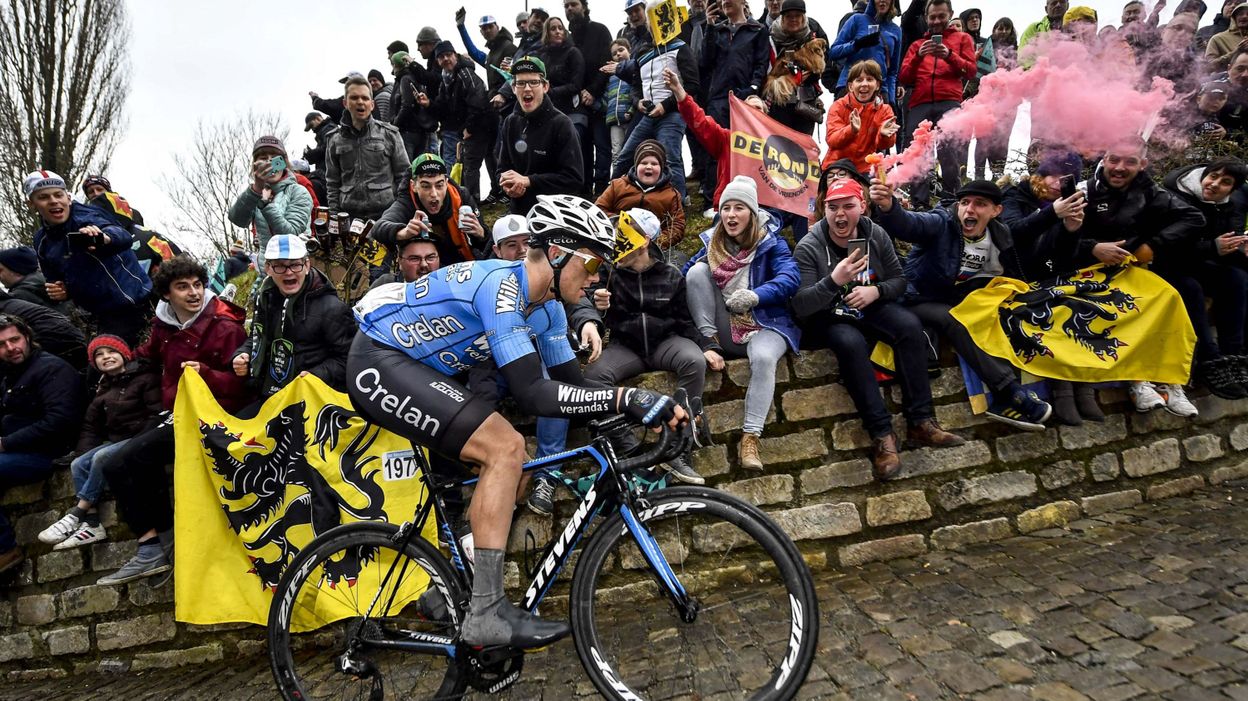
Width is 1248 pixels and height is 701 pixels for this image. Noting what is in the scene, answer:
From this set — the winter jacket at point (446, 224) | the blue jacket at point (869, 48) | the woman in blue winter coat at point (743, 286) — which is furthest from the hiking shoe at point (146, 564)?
the blue jacket at point (869, 48)

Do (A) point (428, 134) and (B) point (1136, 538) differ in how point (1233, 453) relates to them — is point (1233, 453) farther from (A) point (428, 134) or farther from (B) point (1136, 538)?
(A) point (428, 134)

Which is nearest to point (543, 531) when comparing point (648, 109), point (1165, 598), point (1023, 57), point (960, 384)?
point (960, 384)

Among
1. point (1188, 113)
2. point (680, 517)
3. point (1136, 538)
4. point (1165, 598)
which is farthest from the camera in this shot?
point (1188, 113)

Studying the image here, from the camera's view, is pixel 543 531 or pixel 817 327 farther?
pixel 817 327

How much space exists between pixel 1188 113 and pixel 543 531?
7719 mm

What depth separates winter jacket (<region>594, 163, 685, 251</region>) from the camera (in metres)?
6.73

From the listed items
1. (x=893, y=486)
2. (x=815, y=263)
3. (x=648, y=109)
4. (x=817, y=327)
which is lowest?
(x=893, y=486)

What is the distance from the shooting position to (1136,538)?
175 inches

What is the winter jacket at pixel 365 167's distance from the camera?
310 inches

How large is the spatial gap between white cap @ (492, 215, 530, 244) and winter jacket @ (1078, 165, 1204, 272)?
4.24 meters

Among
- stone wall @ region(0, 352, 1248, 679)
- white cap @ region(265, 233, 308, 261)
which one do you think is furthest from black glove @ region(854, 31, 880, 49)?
white cap @ region(265, 233, 308, 261)

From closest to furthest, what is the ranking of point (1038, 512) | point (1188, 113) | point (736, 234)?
point (1038, 512) < point (736, 234) < point (1188, 113)

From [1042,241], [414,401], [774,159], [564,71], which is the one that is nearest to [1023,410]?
[1042,241]

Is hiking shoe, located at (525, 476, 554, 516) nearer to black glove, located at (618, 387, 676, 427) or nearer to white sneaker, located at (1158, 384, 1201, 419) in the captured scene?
black glove, located at (618, 387, 676, 427)
